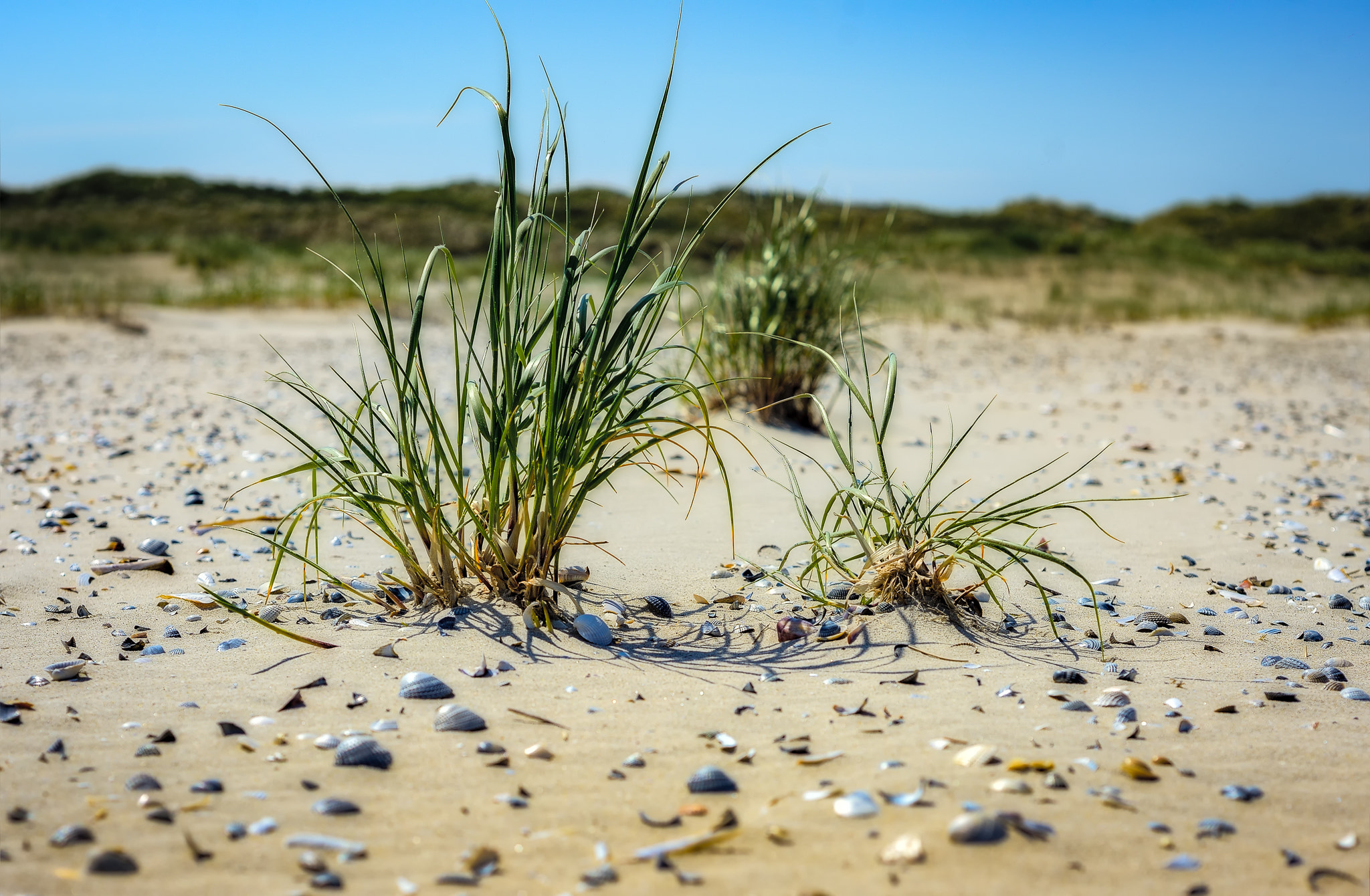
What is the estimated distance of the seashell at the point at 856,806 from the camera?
1.63m

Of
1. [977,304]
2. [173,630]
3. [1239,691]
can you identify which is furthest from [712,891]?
[977,304]

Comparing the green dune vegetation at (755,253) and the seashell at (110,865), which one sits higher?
the green dune vegetation at (755,253)

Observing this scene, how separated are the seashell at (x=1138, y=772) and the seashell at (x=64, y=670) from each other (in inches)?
87.5

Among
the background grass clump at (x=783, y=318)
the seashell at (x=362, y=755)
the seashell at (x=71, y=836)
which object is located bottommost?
the seashell at (x=71, y=836)

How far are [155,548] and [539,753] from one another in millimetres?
1967

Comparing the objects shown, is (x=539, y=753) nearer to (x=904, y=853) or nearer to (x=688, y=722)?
(x=688, y=722)

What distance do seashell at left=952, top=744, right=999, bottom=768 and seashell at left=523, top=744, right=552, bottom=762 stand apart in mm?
774

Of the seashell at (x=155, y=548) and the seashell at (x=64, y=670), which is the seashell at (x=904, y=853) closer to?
the seashell at (x=64, y=670)

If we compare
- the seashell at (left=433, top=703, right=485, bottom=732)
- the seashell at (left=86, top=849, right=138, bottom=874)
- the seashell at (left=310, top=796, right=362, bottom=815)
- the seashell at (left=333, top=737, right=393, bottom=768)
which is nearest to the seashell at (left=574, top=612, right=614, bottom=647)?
the seashell at (left=433, top=703, right=485, bottom=732)

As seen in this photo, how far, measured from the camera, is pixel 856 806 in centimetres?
164

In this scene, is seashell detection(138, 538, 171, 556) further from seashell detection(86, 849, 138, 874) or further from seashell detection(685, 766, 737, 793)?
seashell detection(685, 766, 737, 793)

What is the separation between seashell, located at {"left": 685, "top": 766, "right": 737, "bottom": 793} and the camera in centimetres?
173

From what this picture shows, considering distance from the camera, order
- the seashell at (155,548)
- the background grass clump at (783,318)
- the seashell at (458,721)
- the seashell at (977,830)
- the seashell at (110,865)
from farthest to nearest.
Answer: the background grass clump at (783,318), the seashell at (155,548), the seashell at (458,721), the seashell at (977,830), the seashell at (110,865)

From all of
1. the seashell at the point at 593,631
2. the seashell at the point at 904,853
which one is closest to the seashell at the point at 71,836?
the seashell at the point at 593,631
